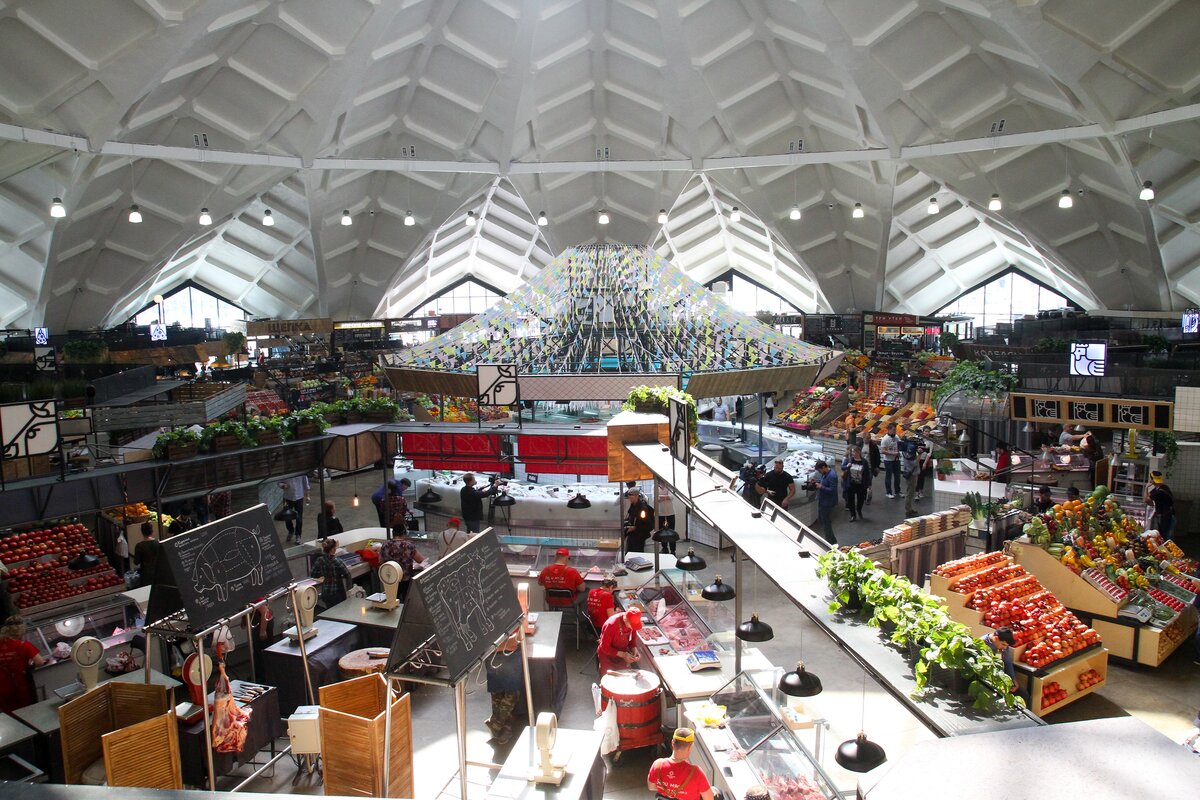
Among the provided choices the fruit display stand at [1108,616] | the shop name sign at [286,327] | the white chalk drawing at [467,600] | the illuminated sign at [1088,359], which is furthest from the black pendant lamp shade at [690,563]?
the shop name sign at [286,327]

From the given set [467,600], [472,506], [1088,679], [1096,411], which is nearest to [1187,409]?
[1096,411]

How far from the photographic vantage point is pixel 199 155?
61.9ft

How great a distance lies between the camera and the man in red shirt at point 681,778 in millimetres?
5001

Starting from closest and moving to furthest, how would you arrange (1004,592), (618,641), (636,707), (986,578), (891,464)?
(636,707)
(618,641)
(1004,592)
(986,578)
(891,464)

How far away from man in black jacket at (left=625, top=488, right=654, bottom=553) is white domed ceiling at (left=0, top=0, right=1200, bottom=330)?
1108cm

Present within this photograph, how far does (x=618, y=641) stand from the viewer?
6953 millimetres

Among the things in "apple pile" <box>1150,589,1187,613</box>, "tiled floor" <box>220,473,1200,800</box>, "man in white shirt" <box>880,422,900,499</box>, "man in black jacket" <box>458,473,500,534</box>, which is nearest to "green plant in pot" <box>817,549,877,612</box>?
"tiled floor" <box>220,473,1200,800</box>

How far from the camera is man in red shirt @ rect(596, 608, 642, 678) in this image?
274 inches

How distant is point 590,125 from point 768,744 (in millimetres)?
21485

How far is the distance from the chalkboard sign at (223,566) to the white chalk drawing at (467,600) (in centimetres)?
203

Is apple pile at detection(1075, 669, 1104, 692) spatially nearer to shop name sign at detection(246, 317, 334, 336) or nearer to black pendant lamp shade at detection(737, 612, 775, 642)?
black pendant lamp shade at detection(737, 612, 775, 642)

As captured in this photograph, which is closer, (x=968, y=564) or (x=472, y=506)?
(x=968, y=564)

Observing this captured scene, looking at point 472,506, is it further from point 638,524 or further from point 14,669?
point 14,669

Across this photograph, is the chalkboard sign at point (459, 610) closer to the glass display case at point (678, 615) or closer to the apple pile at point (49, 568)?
the glass display case at point (678, 615)
